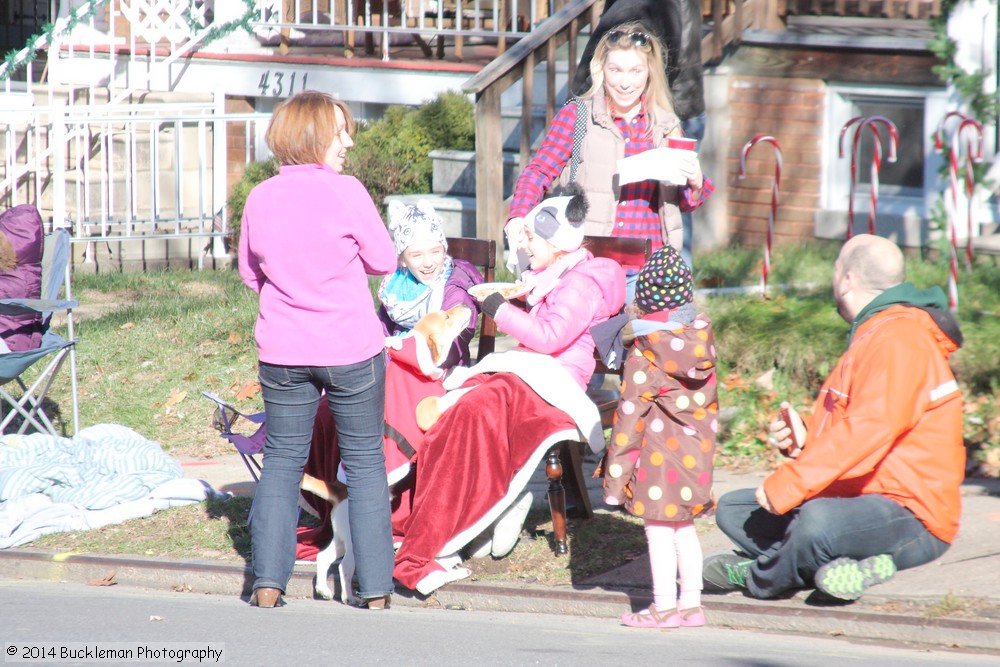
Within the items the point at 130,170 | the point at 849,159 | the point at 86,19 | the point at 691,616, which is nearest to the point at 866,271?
the point at 691,616

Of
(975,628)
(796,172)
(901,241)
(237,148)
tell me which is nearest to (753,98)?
(796,172)

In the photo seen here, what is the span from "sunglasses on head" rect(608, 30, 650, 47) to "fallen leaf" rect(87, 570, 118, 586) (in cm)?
300

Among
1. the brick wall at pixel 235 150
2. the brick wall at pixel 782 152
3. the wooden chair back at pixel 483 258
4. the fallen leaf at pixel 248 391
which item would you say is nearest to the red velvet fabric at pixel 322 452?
the wooden chair back at pixel 483 258

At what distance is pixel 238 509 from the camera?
5859 mm

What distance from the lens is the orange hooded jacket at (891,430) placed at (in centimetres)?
394

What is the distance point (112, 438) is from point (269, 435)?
7.75 feet

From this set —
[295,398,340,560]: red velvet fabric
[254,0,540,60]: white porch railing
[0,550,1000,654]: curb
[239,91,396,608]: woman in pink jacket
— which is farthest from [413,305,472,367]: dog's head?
[254,0,540,60]: white porch railing

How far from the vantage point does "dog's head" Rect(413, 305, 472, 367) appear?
196 inches

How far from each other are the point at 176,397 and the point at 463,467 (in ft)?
11.6

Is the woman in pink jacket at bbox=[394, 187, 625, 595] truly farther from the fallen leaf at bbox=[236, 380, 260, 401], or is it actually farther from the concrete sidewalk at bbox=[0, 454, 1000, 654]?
the fallen leaf at bbox=[236, 380, 260, 401]

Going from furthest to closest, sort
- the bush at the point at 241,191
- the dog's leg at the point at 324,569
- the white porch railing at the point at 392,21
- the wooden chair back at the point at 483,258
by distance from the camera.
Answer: the white porch railing at the point at 392,21 → the bush at the point at 241,191 → the wooden chair back at the point at 483,258 → the dog's leg at the point at 324,569

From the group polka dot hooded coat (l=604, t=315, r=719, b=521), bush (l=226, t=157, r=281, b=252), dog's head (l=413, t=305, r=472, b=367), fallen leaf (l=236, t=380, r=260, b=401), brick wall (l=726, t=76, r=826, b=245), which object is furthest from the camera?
bush (l=226, t=157, r=281, b=252)

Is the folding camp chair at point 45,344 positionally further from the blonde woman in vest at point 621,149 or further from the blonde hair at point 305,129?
the blonde woman in vest at point 621,149

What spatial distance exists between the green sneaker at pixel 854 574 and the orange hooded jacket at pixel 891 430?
199 mm
